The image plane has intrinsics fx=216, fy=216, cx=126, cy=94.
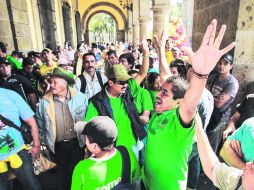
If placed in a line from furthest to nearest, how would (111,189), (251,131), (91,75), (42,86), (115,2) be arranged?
(115,2) < (42,86) < (91,75) < (111,189) < (251,131)

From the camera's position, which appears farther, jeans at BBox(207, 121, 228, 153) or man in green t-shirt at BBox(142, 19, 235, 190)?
jeans at BBox(207, 121, 228, 153)

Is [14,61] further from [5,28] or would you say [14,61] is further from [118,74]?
[118,74]

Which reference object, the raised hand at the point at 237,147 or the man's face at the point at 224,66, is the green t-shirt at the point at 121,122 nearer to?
the raised hand at the point at 237,147

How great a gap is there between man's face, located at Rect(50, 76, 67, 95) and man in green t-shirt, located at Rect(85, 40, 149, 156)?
1.51 feet

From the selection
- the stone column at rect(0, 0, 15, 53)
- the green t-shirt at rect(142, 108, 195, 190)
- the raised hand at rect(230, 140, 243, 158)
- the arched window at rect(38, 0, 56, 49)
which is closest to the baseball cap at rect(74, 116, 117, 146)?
the green t-shirt at rect(142, 108, 195, 190)

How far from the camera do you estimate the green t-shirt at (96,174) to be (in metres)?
1.45

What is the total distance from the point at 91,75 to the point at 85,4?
2781cm

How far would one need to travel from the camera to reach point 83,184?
4.77ft

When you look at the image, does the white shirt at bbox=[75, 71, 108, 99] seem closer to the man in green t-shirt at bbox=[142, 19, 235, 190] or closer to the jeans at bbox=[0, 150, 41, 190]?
the jeans at bbox=[0, 150, 41, 190]

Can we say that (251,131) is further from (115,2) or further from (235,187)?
(115,2)

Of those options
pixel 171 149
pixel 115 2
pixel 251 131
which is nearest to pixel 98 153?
pixel 171 149

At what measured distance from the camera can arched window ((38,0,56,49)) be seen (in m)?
8.93

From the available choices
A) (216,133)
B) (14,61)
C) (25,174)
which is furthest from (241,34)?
(14,61)

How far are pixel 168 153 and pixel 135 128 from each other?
0.82 m
